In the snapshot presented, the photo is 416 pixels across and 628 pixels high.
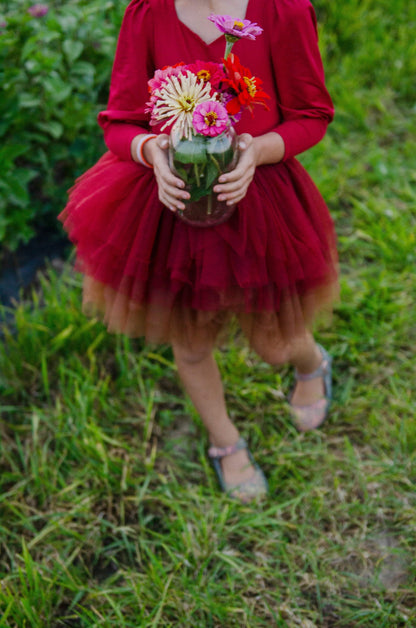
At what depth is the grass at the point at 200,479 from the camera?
53.4 inches

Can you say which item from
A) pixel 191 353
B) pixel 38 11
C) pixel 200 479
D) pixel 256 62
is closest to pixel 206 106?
pixel 256 62

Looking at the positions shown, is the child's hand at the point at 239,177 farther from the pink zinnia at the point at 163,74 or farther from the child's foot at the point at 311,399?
the child's foot at the point at 311,399

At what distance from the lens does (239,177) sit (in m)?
0.98

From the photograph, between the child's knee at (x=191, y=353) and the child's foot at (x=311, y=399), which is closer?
the child's knee at (x=191, y=353)

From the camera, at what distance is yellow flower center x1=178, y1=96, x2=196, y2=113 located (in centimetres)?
90

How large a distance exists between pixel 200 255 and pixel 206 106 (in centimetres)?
32

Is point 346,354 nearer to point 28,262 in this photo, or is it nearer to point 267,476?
point 267,476

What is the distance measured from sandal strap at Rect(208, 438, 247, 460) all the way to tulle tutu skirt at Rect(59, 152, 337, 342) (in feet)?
1.22

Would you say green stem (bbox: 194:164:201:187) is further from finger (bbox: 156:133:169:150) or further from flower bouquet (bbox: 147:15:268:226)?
finger (bbox: 156:133:169:150)

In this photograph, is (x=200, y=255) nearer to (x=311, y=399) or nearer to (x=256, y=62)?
(x=256, y=62)

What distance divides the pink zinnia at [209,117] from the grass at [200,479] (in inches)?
38.2

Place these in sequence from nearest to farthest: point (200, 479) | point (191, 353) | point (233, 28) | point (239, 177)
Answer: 1. point (233, 28)
2. point (239, 177)
3. point (191, 353)
4. point (200, 479)

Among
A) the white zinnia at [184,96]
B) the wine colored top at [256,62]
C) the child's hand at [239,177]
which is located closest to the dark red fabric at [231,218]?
the wine colored top at [256,62]

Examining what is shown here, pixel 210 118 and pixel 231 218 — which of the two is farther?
pixel 231 218
